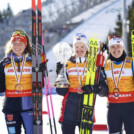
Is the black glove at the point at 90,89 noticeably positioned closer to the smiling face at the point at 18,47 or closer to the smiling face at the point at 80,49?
the smiling face at the point at 80,49

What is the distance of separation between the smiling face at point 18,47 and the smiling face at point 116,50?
1028 mm

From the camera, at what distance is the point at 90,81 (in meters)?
3.31

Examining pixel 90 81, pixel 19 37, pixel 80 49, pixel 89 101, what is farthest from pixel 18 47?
pixel 89 101

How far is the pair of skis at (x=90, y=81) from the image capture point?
3.26 metres

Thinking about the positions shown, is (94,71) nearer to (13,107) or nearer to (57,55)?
(57,55)

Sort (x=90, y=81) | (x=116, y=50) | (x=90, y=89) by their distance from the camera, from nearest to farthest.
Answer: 1. (x=90, y=89)
2. (x=90, y=81)
3. (x=116, y=50)

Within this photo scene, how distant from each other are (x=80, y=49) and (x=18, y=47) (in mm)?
688

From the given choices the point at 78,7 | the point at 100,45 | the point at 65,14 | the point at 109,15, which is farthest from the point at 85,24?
the point at 100,45

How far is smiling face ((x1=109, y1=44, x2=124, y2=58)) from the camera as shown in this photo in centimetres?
346

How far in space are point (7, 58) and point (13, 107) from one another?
0.54 meters

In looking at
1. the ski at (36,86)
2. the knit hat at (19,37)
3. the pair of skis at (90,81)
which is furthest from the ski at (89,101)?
the knit hat at (19,37)

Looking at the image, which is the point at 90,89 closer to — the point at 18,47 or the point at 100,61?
the point at 100,61

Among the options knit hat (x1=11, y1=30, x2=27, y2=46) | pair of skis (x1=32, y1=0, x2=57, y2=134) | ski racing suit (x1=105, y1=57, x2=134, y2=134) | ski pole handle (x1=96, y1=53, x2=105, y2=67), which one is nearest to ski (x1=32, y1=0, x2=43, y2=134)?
pair of skis (x1=32, y1=0, x2=57, y2=134)

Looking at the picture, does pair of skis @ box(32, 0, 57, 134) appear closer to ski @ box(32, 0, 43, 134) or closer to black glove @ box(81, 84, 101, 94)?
ski @ box(32, 0, 43, 134)
